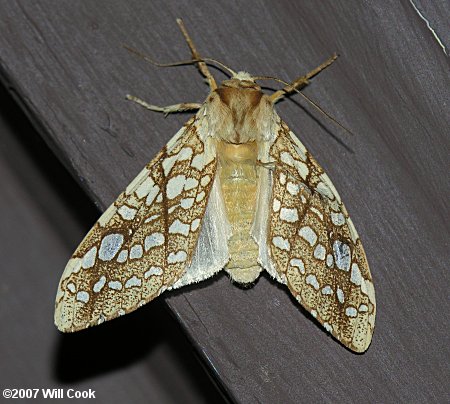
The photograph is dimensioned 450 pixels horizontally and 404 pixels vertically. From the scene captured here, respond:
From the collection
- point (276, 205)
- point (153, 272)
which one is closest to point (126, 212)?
point (153, 272)

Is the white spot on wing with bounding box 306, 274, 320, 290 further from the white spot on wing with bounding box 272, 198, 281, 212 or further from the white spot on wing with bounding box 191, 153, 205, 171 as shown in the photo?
the white spot on wing with bounding box 191, 153, 205, 171

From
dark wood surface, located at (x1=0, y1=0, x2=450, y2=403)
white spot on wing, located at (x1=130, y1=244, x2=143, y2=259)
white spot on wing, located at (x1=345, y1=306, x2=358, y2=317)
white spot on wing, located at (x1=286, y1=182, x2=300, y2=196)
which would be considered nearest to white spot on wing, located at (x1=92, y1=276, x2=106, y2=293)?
white spot on wing, located at (x1=130, y1=244, x2=143, y2=259)

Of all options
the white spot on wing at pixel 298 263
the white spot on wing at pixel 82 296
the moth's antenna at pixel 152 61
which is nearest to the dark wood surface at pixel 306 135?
the moth's antenna at pixel 152 61

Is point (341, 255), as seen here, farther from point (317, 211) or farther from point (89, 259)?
point (89, 259)

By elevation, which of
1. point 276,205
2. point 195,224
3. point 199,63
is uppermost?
point 199,63

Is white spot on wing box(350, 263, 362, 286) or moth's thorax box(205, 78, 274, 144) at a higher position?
moth's thorax box(205, 78, 274, 144)

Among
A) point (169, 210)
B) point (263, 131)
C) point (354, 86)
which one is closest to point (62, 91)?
point (169, 210)

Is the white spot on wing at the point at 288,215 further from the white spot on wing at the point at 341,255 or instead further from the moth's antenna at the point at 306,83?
the moth's antenna at the point at 306,83
